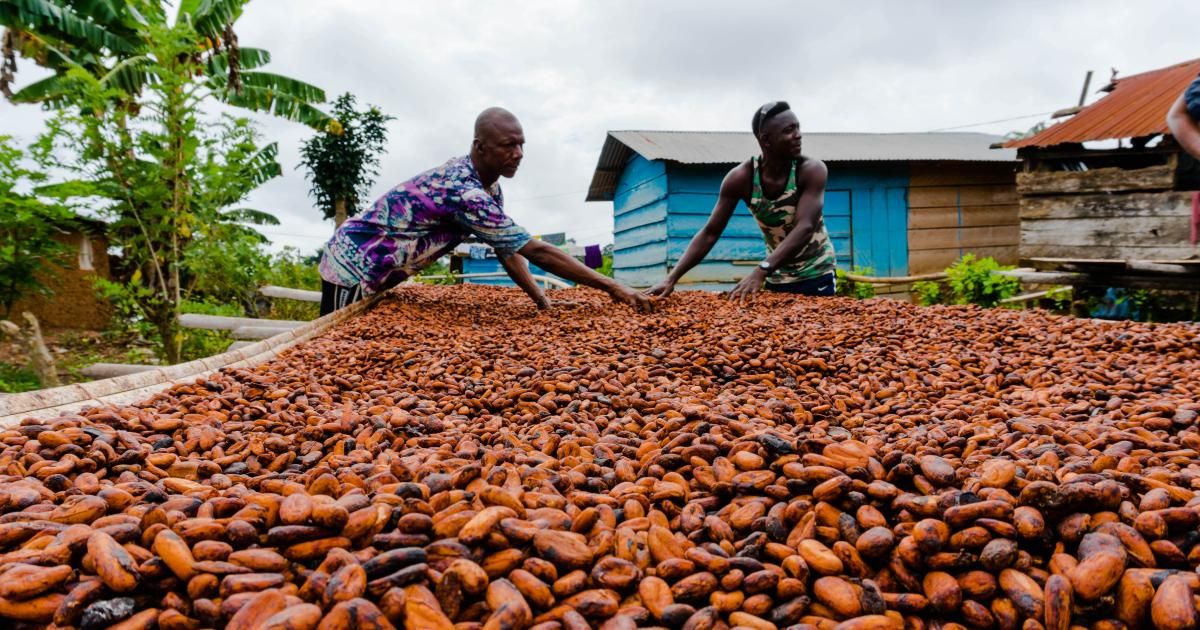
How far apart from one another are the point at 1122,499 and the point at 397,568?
40.3 inches

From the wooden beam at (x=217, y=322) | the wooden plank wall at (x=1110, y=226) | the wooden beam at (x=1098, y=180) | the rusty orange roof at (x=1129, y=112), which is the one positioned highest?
the rusty orange roof at (x=1129, y=112)

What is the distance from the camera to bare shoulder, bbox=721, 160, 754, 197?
12.4 feet

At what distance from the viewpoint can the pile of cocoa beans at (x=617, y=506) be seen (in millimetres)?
801

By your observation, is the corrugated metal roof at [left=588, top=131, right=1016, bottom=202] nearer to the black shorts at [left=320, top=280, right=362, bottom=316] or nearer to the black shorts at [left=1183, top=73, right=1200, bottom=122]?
the black shorts at [left=320, top=280, right=362, bottom=316]

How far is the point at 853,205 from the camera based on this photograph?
9.16 metres

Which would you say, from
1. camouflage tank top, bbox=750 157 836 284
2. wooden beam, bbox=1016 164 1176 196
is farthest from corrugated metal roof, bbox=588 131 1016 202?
camouflage tank top, bbox=750 157 836 284

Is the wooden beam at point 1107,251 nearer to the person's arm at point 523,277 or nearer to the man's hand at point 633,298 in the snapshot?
the man's hand at point 633,298

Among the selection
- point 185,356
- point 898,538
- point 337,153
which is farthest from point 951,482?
point 337,153

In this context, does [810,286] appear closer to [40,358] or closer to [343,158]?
[40,358]

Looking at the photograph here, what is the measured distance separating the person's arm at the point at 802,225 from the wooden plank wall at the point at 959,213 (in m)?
6.67

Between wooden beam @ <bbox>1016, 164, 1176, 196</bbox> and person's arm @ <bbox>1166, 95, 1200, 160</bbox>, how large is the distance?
3338mm

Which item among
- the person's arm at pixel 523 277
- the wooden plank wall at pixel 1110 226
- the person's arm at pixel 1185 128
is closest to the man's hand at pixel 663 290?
the person's arm at pixel 523 277

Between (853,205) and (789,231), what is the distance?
19.8 feet

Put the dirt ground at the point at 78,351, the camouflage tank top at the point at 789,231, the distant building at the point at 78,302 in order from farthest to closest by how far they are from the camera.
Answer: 1. the distant building at the point at 78,302
2. the dirt ground at the point at 78,351
3. the camouflage tank top at the point at 789,231
